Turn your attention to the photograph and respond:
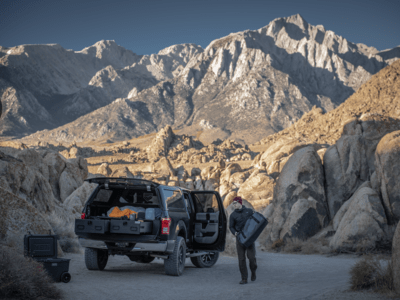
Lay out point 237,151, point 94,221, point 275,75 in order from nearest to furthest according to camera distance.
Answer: point 94,221
point 237,151
point 275,75

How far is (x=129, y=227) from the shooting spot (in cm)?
777

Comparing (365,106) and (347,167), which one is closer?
(347,167)

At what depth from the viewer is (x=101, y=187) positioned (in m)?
8.69

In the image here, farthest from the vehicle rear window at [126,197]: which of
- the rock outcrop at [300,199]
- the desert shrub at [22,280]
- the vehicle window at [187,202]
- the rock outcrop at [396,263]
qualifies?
the rock outcrop at [300,199]

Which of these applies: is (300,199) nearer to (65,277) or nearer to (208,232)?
(208,232)

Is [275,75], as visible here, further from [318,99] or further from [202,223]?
[202,223]

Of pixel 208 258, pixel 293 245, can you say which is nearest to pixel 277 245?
pixel 293 245

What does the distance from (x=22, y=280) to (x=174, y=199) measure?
13.1 ft

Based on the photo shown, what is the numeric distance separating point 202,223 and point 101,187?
2767mm

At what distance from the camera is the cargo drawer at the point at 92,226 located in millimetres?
7910

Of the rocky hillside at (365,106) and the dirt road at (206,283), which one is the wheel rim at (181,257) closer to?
the dirt road at (206,283)

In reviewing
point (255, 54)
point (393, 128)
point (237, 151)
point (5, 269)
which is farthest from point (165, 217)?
point (255, 54)

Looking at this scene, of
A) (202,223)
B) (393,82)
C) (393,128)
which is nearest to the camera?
(202,223)

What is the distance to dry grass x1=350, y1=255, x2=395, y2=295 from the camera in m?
5.66
